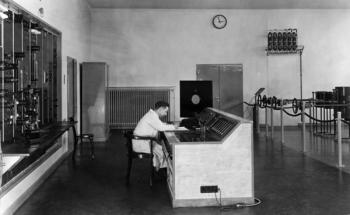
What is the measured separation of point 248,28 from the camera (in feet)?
40.6

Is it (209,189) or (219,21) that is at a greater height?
(219,21)

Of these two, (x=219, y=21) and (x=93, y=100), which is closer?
(x=93, y=100)

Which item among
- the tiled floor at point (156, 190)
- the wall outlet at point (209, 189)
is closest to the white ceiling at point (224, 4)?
the tiled floor at point (156, 190)

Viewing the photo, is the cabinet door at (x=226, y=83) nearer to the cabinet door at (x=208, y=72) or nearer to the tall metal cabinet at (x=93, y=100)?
the cabinet door at (x=208, y=72)

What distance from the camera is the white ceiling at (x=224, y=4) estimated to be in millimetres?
11344

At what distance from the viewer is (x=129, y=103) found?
12055 millimetres

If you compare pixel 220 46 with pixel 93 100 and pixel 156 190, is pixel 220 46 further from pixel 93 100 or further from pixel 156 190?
pixel 156 190

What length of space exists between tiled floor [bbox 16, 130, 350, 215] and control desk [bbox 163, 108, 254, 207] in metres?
0.17

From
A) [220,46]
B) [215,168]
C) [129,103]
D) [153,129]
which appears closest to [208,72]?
[220,46]

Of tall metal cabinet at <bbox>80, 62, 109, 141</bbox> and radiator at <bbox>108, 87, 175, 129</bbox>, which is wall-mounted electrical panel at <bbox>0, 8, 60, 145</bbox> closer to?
tall metal cabinet at <bbox>80, 62, 109, 141</bbox>

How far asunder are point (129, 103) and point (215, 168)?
794 centimetres

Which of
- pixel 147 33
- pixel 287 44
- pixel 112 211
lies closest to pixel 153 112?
pixel 112 211

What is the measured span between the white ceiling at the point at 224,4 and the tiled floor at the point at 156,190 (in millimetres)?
5525

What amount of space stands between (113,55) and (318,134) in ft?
20.7
